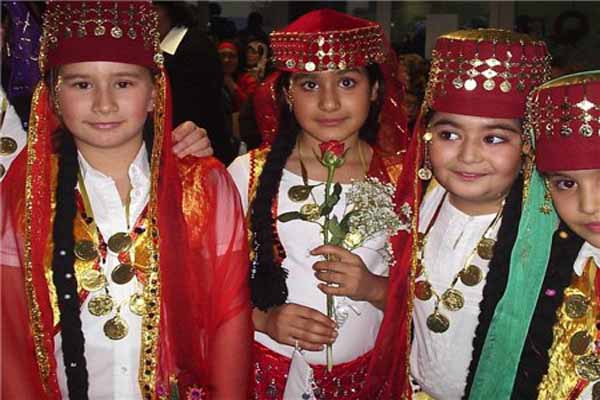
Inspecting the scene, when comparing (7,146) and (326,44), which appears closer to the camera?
(7,146)

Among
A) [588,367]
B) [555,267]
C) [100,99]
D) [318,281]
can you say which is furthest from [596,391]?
[100,99]

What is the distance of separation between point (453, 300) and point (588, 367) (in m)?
0.48

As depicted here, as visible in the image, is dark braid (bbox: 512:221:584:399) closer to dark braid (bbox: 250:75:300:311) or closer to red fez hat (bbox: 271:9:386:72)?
dark braid (bbox: 250:75:300:311)

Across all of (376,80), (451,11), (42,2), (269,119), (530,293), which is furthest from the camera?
(451,11)

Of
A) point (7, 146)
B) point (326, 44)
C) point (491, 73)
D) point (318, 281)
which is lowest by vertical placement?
point (318, 281)

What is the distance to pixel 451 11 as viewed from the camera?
759 cm

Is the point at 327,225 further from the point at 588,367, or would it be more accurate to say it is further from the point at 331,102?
the point at 588,367

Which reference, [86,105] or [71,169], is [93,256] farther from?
[86,105]

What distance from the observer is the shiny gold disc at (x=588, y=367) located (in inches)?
77.9

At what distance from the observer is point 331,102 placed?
2666 mm

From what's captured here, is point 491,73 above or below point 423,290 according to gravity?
above

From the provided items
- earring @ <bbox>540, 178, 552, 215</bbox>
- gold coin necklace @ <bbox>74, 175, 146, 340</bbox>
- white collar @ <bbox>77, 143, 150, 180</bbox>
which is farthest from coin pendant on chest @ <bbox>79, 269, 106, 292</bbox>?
earring @ <bbox>540, 178, 552, 215</bbox>

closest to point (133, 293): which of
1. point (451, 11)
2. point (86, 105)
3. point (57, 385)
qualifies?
point (57, 385)

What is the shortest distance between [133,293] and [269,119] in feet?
3.56
